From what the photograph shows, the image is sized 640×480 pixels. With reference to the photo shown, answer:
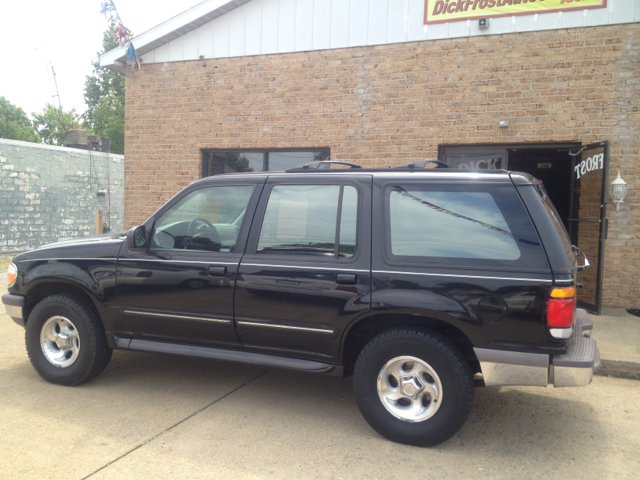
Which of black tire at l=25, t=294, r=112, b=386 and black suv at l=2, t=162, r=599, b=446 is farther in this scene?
black tire at l=25, t=294, r=112, b=386

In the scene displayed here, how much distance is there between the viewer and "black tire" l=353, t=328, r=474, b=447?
128 inches

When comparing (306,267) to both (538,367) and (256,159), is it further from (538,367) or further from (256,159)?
(256,159)

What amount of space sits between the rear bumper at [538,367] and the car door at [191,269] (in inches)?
74.4

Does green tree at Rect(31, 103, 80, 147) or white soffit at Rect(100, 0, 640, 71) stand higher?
green tree at Rect(31, 103, 80, 147)

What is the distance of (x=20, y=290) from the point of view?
4473 mm

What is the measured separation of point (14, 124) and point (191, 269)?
6236 centimetres

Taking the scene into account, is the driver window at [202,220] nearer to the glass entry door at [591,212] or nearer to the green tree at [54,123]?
the glass entry door at [591,212]

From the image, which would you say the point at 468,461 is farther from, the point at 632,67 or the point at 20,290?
the point at 632,67

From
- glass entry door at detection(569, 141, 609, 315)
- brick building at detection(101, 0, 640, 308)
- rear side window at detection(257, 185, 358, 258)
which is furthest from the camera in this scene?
brick building at detection(101, 0, 640, 308)

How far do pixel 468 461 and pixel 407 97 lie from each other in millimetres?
5745

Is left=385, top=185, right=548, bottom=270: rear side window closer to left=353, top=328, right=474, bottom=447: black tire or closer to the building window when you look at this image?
left=353, top=328, right=474, bottom=447: black tire

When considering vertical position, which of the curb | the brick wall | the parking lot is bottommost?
the parking lot

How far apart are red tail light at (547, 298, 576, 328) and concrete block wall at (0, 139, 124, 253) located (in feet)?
49.2

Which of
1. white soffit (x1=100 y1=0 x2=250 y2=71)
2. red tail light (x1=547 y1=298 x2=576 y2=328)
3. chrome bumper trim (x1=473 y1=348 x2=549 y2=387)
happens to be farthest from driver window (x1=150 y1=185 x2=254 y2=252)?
white soffit (x1=100 y1=0 x2=250 y2=71)
